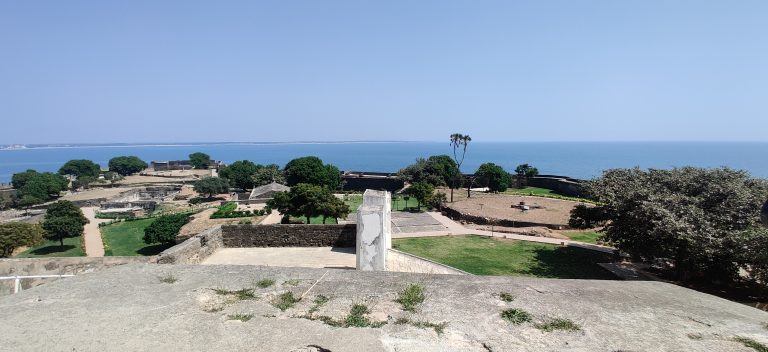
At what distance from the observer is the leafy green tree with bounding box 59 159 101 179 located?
3241 inches

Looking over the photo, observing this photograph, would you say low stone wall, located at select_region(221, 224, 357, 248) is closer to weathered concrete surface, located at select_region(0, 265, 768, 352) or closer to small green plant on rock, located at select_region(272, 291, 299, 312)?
weathered concrete surface, located at select_region(0, 265, 768, 352)

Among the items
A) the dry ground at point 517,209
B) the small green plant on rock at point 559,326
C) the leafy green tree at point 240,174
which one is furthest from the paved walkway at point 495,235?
the leafy green tree at point 240,174

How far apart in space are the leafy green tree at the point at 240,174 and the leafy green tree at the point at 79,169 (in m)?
39.6

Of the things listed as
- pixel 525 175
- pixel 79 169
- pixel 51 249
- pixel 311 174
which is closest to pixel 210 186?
pixel 311 174

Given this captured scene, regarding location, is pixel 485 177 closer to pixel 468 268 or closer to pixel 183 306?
pixel 468 268

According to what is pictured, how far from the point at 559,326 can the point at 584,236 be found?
22.7m

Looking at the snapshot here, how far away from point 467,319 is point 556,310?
3.18 ft

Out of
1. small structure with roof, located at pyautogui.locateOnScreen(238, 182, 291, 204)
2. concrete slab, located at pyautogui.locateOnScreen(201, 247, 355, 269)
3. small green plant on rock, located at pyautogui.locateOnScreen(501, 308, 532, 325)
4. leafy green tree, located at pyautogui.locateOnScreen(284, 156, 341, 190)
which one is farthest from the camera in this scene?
leafy green tree, located at pyautogui.locateOnScreen(284, 156, 341, 190)

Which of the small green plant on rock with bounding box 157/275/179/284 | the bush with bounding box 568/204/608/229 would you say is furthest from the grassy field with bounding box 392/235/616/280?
the small green plant on rock with bounding box 157/275/179/284

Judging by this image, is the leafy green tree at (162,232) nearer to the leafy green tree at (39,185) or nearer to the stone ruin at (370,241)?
the stone ruin at (370,241)

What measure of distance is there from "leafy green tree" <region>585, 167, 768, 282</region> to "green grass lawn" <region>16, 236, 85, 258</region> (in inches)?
1279

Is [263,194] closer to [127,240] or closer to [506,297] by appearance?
[127,240]

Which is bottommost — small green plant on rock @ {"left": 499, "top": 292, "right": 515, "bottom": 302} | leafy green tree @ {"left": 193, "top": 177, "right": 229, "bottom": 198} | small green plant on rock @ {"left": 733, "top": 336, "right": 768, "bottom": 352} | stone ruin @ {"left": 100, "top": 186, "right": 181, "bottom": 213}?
stone ruin @ {"left": 100, "top": 186, "right": 181, "bottom": 213}

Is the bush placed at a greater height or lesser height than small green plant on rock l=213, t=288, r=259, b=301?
lesser
